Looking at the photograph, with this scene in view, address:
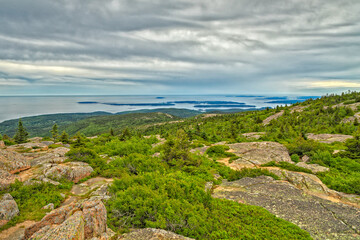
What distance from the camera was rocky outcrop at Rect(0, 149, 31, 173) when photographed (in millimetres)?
10578

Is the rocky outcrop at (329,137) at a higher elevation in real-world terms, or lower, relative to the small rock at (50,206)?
higher

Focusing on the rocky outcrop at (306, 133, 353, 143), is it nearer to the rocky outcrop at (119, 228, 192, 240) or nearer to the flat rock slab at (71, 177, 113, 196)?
the rocky outcrop at (119, 228, 192, 240)

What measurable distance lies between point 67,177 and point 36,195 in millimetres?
2354

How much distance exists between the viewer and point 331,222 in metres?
6.89

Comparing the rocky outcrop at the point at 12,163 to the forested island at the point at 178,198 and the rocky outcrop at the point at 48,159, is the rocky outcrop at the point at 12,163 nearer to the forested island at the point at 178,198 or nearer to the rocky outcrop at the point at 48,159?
the forested island at the point at 178,198

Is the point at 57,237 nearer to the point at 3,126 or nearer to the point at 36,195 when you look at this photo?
the point at 36,195

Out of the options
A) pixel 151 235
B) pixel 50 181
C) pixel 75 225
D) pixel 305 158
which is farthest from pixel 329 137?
pixel 50 181

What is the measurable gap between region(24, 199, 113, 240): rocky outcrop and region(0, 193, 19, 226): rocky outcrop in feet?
9.00

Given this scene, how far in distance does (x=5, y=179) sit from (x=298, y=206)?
16.1 meters

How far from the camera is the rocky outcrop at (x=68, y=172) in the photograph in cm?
1114

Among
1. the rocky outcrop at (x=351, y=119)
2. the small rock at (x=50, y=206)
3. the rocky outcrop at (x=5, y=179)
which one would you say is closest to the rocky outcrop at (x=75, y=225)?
the small rock at (x=50, y=206)

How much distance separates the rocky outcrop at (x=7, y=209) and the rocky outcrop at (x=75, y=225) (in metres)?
2.74

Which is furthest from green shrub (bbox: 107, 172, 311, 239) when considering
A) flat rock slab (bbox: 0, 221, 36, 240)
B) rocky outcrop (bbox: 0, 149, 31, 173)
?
rocky outcrop (bbox: 0, 149, 31, 173)

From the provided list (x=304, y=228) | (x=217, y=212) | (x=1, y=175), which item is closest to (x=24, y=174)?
(x=1, y=175)
